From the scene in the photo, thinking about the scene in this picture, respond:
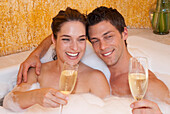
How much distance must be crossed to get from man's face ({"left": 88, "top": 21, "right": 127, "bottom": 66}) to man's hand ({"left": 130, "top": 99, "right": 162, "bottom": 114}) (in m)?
0.69

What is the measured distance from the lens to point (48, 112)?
1.54 metres

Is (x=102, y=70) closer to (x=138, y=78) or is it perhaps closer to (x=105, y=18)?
(x=105, y=18)

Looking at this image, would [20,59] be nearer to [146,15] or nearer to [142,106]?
[142,106]

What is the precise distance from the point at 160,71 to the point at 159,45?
393mm

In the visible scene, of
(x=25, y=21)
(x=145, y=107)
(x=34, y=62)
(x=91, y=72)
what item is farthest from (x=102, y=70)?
(x=25, y=21)

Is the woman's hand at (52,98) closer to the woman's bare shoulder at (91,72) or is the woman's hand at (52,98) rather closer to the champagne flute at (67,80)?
the champagne flute at (67,80)

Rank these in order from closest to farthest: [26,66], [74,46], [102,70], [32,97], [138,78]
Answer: [138,78] → [32,97] → [74,46] → [26,66] → [102,70]

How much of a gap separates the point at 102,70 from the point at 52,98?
884 mm

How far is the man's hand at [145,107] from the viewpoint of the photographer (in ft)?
3.40

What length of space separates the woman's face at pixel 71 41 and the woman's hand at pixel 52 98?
1.42 ft

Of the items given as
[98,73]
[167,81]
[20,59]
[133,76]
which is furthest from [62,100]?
[20,59]

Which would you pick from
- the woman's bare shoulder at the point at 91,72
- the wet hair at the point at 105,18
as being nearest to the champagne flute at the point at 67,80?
the woman's bare shoulder at the point at 91,72

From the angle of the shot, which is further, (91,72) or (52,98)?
(91,72)

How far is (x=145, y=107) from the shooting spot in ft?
3.54
